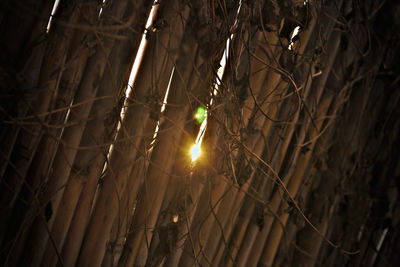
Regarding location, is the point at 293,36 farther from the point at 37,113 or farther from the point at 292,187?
the point at 37,113

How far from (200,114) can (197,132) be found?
0.06m

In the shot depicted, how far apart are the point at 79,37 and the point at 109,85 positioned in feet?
0.50

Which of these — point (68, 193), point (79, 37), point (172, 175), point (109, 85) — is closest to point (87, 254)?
point (68, 193)

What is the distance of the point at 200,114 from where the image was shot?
1187 mm

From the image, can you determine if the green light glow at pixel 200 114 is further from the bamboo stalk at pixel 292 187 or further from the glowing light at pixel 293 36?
the bamboo stalk at pixel 292 187

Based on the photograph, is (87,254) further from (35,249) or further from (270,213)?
(270,213)

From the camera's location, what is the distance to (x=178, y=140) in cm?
118

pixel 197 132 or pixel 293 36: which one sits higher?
pixel 293 36

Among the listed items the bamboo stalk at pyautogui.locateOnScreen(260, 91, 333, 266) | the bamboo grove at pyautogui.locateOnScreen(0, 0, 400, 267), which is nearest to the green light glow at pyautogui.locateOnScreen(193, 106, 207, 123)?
the bamboo grove at pyautogui.locateOnScreen(0, 0, 400, 267)

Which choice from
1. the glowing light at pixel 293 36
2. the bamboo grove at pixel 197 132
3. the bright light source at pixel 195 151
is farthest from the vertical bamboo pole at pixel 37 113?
the glowing light at pixel 293 36

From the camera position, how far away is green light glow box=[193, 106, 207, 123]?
118cm

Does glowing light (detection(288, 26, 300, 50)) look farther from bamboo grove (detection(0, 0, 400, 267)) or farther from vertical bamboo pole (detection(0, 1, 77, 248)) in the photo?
vertical bamboo pole (detection(0, 1, 77, 248))

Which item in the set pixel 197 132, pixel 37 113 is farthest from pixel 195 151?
pixel 37 113

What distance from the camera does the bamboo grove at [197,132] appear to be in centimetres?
98
